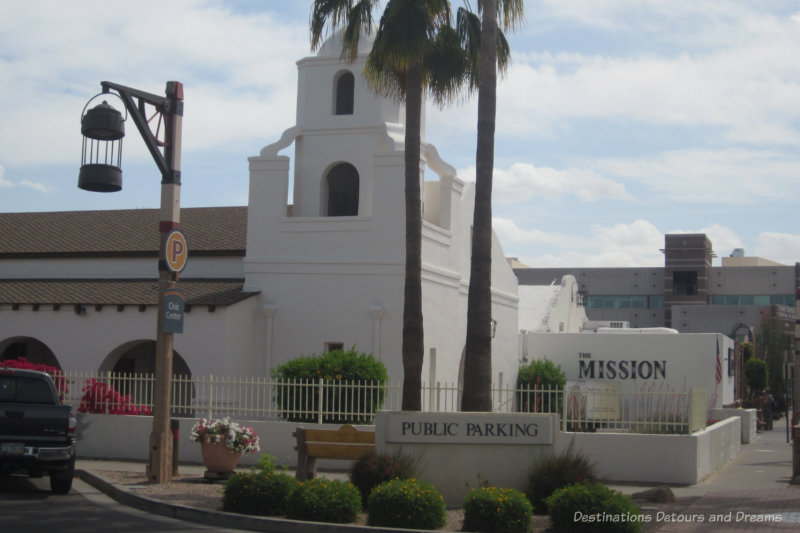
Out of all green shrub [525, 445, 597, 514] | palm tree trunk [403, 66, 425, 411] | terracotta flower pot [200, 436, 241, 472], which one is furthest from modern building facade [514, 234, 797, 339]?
green shrub [525, 445, 597, 514]

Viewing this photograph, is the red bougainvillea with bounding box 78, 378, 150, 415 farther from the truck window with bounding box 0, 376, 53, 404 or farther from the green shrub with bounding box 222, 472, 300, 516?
the green shrub with bounding box 222, 472, 300, 516

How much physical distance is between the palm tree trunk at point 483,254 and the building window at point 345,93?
8.72 metres

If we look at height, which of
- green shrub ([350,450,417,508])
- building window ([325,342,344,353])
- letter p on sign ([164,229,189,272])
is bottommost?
green shrub ([350,450,417,508])

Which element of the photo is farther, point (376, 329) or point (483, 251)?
point (376, 329)

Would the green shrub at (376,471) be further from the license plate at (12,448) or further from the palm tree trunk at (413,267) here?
the palm tree trunk at (413,267)

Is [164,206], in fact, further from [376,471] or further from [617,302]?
[617,302]

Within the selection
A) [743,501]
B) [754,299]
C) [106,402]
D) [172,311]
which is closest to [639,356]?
[743,501]

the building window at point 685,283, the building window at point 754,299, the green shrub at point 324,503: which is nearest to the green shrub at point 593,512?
the green shrub at point 324,503

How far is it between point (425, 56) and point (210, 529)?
35.3 feet

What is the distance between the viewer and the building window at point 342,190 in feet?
80.3

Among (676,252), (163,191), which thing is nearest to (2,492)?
(163,191)

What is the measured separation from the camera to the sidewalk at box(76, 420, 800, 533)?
11.2 metres

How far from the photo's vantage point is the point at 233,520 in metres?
11.4

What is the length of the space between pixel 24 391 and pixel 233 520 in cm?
449
